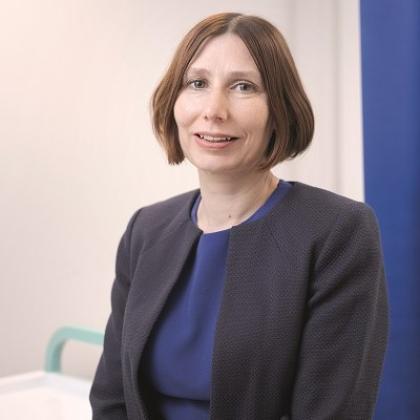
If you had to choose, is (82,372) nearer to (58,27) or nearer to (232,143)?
(58,27)

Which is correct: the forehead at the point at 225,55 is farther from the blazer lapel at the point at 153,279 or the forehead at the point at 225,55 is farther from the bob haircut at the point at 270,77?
the blazer lapel at the point at 153,279

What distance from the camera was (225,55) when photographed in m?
1.11

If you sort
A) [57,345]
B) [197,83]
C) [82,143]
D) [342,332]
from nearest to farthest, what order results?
1. [342,332]
2. [197,83]
3. [57,345]
4. [82,143]

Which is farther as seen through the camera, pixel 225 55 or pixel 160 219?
pixel 160 219

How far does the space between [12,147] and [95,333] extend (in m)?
0.63

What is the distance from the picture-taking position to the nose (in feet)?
3.58

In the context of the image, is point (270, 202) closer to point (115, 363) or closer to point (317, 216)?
point (317, 216)

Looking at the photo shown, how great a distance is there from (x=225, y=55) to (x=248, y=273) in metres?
0.38

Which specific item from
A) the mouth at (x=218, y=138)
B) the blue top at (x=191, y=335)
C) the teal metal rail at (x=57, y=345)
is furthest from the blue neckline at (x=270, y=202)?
the teal metal rail at (x=57, y=345)

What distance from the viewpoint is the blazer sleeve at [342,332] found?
102 centimetres

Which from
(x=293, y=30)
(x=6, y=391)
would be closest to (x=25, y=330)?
(x=6, y=391)

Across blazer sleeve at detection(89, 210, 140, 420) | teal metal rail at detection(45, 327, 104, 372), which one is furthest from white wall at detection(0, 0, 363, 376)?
blazer sleeve at detection(89, 210, 140, 420)

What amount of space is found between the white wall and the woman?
896mm

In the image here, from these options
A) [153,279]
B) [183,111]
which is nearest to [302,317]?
[153,279]
